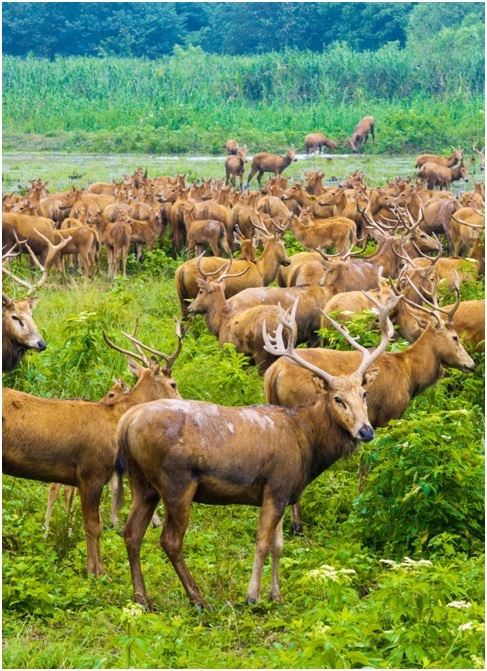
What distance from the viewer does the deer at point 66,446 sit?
758 centimetres

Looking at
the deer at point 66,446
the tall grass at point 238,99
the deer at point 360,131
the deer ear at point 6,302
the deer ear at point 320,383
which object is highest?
the tall grass at point 238,99

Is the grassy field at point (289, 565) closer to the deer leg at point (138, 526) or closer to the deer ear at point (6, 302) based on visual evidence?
the deer leg at point (138, 526)

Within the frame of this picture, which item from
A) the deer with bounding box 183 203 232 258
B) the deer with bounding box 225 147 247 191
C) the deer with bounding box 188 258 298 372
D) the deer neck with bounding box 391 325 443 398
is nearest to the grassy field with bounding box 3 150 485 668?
the deer with bounding box 188 258 298 372

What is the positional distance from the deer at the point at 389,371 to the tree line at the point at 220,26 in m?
36.7

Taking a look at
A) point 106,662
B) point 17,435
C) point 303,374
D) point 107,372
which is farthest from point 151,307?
point 106,662

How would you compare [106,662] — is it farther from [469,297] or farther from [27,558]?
[469,297]

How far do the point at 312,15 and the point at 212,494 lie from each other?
4239cm

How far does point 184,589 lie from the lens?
719 centimetres

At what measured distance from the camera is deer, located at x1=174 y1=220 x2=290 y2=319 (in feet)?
46.2

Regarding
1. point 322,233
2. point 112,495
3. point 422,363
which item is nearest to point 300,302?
point 422,363

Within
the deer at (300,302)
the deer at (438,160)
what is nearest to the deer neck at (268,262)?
the deer at (300,302)

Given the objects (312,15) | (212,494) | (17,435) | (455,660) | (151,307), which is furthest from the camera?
(312,15)

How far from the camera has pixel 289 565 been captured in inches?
291

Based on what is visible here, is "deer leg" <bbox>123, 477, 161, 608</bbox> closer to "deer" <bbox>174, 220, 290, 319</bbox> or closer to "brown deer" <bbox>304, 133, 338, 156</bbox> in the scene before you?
"deer" <bbox>174, 220, 290, 319</bbox>
